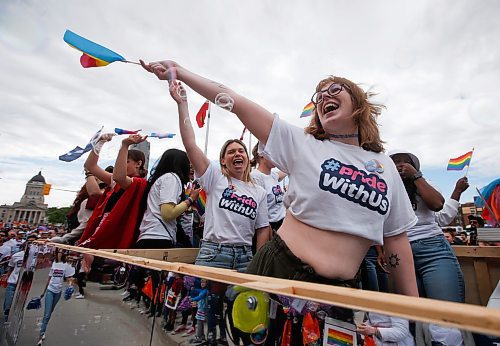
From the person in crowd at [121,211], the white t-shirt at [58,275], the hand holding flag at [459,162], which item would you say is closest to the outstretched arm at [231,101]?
the white t-shirt at [58,275]

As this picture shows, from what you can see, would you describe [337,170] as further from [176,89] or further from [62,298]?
[62,298]

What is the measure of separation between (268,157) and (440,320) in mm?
979

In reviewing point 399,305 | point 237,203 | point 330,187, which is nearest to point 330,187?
point 330,187

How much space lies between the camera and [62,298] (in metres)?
1.86

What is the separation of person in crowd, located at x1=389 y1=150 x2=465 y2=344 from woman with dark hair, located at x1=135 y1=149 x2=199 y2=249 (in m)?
1.98

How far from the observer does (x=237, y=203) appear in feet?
7.69

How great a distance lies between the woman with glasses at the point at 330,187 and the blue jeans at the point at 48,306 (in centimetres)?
147

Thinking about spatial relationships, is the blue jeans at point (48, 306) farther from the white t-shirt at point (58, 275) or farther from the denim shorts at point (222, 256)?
Result: the denim shorts at point (222, 256)

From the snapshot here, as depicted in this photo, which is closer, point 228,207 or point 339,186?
point 339,186

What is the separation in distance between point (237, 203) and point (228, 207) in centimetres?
8

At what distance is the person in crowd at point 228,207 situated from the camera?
2207 mm

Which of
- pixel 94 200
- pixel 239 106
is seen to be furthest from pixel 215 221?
pixel 94 200

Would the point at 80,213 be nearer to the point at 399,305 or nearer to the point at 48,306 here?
the point at 48,306

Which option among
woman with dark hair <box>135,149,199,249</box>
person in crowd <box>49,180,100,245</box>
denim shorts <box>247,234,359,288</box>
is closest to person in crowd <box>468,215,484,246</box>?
woman with dark hair <box>135,149,199,249</box>
